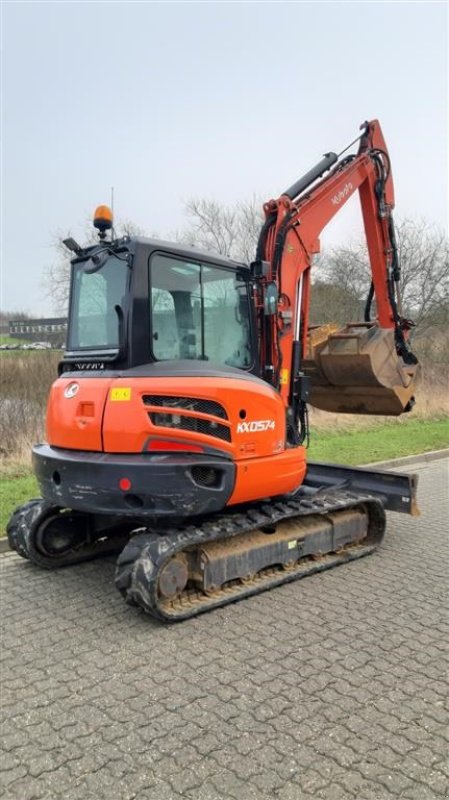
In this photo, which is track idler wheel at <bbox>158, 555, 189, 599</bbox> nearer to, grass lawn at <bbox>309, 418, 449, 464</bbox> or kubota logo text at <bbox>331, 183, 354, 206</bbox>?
kubota logo text at <bbox>331, 183, 354, 206</bbox>

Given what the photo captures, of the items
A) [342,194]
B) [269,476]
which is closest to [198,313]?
[269,476]

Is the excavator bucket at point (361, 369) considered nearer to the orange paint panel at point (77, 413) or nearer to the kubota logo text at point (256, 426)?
the kubota logo text at point (256, 426)

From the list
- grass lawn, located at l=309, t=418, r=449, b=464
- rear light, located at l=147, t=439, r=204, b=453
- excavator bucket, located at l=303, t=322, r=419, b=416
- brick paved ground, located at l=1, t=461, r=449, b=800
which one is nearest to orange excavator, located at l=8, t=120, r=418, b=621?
rear light, located at l=147, t=439, r=204, b=453

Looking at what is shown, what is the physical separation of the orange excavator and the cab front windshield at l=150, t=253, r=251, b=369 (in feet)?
0.04

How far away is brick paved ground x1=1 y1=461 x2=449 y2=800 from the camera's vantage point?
8.87ft

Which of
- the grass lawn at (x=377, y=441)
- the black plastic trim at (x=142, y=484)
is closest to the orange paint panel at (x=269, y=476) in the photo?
the black plastic trim at (x=142, y=484)

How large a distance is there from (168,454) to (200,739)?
1.93m

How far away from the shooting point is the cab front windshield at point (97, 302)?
468 cm

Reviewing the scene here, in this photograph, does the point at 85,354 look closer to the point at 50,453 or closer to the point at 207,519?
the point at 50,453

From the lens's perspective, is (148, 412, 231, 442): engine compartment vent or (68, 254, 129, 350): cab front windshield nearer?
(148, 412, 231, 442): engine compartment vent

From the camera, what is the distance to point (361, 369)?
6.47 m

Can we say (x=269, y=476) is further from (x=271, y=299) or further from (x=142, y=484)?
(x=271, y=299)

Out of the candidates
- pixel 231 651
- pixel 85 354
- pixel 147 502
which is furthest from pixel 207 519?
pixel 85 354

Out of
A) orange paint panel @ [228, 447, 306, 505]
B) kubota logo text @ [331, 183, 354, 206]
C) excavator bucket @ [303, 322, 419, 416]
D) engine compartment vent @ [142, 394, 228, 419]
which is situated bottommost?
orange paint panel @ [228, 447, 306, 505]
